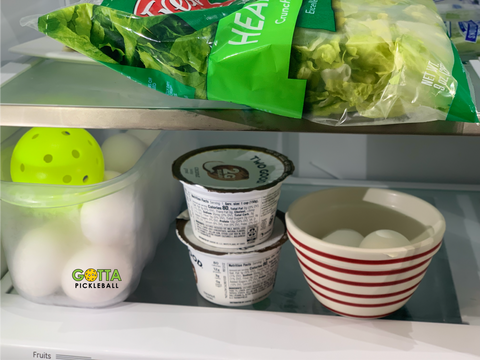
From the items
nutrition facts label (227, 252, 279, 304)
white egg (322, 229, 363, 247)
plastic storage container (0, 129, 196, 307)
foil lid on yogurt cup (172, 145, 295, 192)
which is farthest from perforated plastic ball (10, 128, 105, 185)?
white egg (322, 229, 363, 247)

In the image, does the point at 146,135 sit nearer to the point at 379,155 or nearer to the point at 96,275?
the point at 96,275

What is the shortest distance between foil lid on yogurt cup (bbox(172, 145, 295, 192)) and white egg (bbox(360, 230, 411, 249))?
153 mm

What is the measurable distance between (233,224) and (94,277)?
0.74 ft

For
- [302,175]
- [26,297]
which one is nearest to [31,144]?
[26,297]

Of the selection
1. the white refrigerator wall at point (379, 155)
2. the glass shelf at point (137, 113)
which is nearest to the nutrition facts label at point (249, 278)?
the glass shelf at point (137, 113)

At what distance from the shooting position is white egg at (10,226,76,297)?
0.67 metres

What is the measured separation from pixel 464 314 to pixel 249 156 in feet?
1.36

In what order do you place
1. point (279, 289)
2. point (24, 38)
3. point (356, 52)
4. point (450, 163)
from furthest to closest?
point (450, 163) < point (24, 38) < point (279, 289) < point (356, 52)

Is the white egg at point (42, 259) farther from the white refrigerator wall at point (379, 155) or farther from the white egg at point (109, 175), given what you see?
the white refrigerator wall at point (379, 155)

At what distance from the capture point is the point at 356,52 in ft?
1.65

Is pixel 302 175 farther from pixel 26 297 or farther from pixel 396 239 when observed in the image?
pixel 26 297

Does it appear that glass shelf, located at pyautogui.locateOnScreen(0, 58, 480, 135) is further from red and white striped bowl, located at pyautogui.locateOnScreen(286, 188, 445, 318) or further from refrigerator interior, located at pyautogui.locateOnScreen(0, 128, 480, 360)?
refrigerator interior, located at pyautogui.locateOnScreen(0, 128, 480, 360)

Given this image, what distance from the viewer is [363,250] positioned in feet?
1.90

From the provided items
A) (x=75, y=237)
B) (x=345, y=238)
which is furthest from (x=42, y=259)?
(x=345, y=238)
